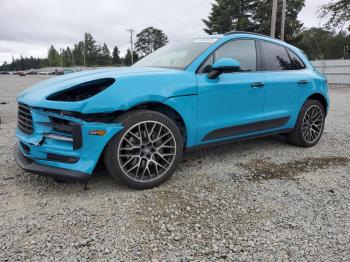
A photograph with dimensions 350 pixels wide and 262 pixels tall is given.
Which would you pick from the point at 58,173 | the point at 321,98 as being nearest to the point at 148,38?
the point at 321,98

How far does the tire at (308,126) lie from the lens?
14.7ft

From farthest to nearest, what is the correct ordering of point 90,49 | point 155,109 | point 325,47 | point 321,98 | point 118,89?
point 90,49
point 325,47
point 321,98
point 155,109
point 118,89

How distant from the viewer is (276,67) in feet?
13.6

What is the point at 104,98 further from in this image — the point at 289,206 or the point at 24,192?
the point at 289,206

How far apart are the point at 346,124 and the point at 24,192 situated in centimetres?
628

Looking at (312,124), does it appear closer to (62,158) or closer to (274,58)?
(274,58)

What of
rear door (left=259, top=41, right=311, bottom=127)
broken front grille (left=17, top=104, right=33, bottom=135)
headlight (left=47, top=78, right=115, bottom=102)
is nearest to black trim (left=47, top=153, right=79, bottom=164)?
broken front grille (left=17, top=104, right=33, bottom=135)

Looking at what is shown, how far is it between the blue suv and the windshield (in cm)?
2

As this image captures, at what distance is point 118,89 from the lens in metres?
2.78

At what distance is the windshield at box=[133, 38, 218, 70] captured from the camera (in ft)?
11.4

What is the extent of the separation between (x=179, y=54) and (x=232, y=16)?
129ft

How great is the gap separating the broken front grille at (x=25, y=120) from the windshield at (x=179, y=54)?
161 centimetres

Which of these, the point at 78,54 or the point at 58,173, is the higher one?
the point at 78,54

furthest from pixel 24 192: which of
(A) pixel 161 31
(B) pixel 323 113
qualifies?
(A) pixel 161 31
